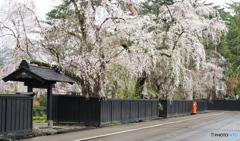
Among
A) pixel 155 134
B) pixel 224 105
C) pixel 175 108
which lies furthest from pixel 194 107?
pixel 155 134

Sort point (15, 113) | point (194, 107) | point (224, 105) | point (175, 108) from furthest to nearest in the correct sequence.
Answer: point (224, 105)
point (194, 107)
point (175, 108)
point (15, 113)

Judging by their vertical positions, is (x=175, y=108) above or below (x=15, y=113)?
below

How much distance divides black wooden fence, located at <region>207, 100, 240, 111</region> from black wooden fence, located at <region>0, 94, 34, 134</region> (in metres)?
36.8

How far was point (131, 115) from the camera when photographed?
70.4 feet

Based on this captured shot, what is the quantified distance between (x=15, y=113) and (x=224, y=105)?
39.1 m

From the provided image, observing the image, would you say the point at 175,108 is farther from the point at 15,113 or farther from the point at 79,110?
the point at 15,113

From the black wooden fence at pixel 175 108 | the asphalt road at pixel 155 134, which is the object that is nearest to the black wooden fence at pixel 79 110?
the asphalt road at pixel 155 134

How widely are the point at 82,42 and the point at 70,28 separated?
3.79 feet

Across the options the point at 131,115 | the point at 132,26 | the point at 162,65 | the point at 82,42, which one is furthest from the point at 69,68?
the point at 162,65

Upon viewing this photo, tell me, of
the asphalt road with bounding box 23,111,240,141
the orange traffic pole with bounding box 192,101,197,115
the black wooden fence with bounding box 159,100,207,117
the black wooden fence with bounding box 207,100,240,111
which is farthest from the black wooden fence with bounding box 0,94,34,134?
the black wooden fence with bounding box 207,100,240,111

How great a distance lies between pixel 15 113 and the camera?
12672 mm

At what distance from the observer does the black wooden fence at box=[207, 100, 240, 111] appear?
46.1 metres

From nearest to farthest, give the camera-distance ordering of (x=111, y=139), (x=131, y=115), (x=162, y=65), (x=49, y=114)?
(x=111, y=139) < (x=49, y=114) < (x=131, y=115) < (x=162, y=65)

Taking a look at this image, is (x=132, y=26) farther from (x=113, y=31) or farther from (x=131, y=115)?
(x=131, y=115)
